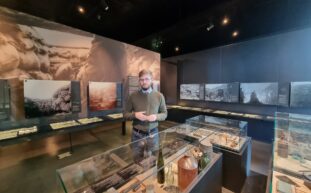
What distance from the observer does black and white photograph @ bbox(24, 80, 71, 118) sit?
8.71ft

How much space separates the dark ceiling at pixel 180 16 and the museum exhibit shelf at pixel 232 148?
2.48 metres

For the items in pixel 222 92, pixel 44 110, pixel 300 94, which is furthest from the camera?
pixel 222 92

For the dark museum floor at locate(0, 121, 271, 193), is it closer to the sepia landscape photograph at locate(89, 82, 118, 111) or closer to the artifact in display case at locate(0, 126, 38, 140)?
the artifact in display case at locate(0, 126, 38, 140)

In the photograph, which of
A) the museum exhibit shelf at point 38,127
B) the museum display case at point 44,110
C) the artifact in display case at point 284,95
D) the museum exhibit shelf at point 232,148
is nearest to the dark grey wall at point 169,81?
the museum display case at point 44,110

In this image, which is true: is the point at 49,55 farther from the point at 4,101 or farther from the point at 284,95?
the point at 284,95

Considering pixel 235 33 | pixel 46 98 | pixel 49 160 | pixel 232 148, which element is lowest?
pixel 49 160

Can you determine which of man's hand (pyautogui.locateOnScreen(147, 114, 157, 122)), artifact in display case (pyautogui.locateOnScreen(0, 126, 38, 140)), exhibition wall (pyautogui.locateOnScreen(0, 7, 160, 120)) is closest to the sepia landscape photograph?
exhibition wall (pyautogui.locateOnScreen(0, 7, 160, 120))

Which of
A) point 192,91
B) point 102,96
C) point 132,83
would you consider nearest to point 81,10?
point 102,96

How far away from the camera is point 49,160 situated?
2729 millimetres

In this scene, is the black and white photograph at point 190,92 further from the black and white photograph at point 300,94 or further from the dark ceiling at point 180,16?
the black and white photograph at point 300,94

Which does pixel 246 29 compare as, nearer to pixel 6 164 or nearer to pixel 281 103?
pixel 281 103

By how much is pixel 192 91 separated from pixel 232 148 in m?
3.93

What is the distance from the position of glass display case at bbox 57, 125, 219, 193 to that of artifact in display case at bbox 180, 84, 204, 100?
4.08 metres

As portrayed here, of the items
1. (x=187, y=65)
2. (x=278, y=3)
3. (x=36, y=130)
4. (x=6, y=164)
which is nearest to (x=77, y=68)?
(x=36, y=130)
